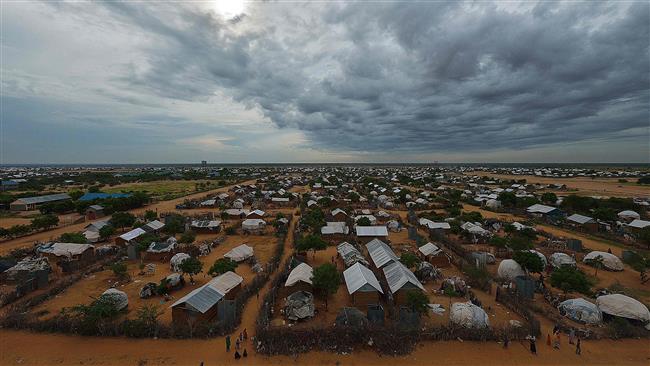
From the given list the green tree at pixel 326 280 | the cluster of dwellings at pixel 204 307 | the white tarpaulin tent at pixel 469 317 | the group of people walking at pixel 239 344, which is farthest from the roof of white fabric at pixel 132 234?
the white tarpaulin tent at pixel 469 317

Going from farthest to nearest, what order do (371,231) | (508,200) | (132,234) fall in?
(508,200)
(371,231)
(132,234)

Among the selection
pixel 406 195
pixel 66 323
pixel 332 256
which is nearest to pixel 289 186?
pixel 406 195

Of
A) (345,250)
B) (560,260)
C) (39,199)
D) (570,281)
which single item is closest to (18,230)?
(39,199)

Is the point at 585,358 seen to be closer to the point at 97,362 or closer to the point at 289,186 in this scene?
the point at 97,362

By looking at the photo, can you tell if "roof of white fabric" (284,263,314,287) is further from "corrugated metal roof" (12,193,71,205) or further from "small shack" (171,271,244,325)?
"corrugated metal roof" (12,193,71,205)

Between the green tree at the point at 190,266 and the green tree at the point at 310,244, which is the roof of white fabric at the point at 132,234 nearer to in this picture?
the green tree at the point at 190,266

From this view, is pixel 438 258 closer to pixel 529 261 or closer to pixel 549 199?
pixel 529 261
